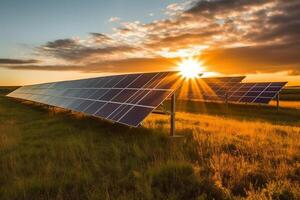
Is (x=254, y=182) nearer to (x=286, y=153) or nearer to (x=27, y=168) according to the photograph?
(x=286, y=153)

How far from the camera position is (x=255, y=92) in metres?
36.0

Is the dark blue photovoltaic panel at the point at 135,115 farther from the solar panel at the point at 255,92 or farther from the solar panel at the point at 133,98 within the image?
the solar panel at the point at 255,92

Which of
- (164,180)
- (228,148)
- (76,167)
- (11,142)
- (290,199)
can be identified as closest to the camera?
(290,199)

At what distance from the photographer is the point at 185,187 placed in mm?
7152

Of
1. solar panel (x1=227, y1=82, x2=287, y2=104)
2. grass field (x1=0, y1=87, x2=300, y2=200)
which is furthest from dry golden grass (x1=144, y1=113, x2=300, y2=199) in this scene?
solar panel (x1=227, y1=82, x2=287, y2=104)

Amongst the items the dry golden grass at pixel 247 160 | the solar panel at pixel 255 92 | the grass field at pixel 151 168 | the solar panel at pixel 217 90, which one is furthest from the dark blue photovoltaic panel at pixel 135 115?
the solar panel at pixel 217 90

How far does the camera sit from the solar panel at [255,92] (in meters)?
33.2

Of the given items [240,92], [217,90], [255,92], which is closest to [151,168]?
[255,92]

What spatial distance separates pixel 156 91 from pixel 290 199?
8.25 m

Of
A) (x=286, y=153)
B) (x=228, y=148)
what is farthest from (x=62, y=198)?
(x=286, y=153)

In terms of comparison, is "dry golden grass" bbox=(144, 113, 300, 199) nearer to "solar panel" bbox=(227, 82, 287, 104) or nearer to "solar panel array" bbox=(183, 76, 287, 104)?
"solar panel" bbox=(227, 82, 287, 104)

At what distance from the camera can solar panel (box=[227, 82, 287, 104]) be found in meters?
33.2

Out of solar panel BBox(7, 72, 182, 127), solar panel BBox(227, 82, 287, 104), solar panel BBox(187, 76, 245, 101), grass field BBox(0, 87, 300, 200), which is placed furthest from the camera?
solar panel BBox(187, 76, 245, 101)

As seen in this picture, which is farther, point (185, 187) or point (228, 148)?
point (228, 148)
